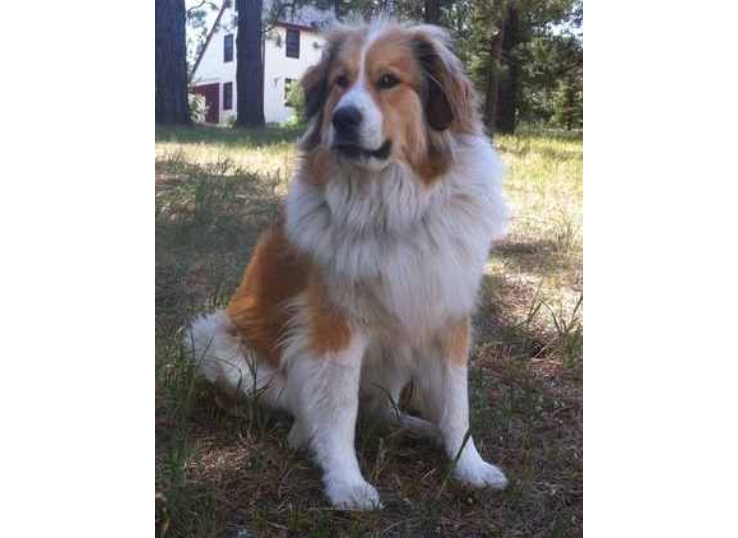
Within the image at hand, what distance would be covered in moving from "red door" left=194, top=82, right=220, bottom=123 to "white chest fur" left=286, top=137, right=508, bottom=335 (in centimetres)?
30

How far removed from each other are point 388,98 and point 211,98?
478mm

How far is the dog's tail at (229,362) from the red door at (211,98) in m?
0.47

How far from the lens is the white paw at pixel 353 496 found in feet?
6.03

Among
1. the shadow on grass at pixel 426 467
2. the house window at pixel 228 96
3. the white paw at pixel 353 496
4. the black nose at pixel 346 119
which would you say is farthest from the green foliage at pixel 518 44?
the white paw at pixel 353 496

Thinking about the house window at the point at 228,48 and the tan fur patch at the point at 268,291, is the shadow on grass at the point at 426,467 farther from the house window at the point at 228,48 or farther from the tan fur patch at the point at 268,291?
the house window at the point at 228,48

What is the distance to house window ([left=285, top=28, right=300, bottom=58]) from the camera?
6.47 feet

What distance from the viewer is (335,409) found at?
6.22 ft

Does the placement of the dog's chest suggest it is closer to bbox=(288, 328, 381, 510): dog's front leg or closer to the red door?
bbox=(288, 328, 381, 510): dog's front leg

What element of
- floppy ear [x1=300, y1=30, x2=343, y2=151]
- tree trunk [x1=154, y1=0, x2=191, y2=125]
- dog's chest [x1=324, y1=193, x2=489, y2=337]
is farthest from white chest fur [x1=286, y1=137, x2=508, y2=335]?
tree trunk [x1=154, y1=0, x2=191, y2=125]

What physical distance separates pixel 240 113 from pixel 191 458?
0.82 metres

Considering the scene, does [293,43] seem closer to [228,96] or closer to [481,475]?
[228,96]

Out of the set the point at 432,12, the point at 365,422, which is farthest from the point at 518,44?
the point at 365,422
